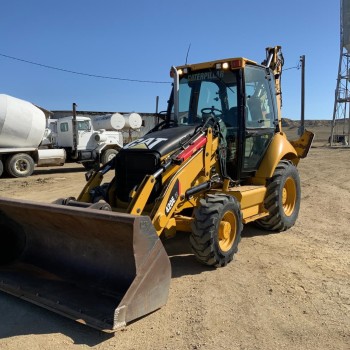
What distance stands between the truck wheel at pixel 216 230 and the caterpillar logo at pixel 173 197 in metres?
0.27

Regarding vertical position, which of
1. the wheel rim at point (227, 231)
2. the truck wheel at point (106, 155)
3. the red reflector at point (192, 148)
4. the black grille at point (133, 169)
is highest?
the red reflector at point (192, 148)

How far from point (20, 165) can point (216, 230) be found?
13.6 meters

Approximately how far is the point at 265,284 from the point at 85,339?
2.05 metres

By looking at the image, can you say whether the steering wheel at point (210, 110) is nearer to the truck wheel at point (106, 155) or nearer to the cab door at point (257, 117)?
the cab door at point (257, 117)

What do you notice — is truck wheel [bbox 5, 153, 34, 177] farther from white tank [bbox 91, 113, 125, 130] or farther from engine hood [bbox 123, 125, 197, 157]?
engine hood [bbox 123, 125, 197, 157]

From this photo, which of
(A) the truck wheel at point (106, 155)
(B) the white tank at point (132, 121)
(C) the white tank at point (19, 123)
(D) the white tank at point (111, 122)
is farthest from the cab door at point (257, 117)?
(B) the white tank at point (132, 121)

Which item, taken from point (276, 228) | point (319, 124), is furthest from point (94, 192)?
point (319, 124)

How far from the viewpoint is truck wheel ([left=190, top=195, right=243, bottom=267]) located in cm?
464

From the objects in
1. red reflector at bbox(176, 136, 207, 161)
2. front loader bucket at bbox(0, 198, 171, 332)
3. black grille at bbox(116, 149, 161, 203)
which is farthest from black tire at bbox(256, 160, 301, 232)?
front loader bucket at bbox(0, 198, 171, 332)

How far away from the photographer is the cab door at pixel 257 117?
599 centimetres

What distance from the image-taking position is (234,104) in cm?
595

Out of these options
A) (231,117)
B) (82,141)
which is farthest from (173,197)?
(82,141)

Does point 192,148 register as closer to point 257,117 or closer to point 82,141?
point 257,117

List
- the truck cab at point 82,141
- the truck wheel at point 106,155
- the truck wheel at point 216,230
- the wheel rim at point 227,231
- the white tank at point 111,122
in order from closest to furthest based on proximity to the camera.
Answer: the truck wheel at point 216,230 → the wheel rim at point 227,231 → the truck cab at point 82,141 → the truck wheel at point 106,155 → the white tank at point 111,122
